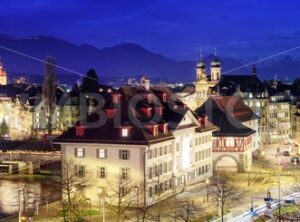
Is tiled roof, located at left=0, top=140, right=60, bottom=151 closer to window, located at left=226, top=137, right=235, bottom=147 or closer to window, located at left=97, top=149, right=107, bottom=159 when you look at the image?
window, located at left=226, top=137, right=235, bottom=147

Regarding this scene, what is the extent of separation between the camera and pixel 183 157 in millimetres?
47969

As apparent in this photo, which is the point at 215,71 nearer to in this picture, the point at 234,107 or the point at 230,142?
the point at 234,107

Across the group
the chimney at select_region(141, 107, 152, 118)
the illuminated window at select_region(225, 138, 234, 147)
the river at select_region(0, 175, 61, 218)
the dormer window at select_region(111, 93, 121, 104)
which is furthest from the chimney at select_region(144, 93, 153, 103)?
the illuminated window at select_region(225, 138, 234, 147)

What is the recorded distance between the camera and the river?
1733 inches

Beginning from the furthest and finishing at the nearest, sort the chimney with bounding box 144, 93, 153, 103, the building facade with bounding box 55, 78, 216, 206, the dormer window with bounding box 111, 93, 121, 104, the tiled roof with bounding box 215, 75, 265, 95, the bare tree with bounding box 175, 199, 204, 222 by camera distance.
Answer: the tiled roof with bounding box 215, 75, 265, 95 < the chimney with bounding box 144, 93, 153, 103 < the dormer window with bounding box 111, 93, 121, 104 < the building facade with bounding box 55, 78, 216, 206 < the bare tree with bounding box 175, 199, 204, 222

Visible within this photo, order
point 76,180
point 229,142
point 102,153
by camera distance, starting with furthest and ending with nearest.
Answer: point 229,142, point 102,153, point 76,180

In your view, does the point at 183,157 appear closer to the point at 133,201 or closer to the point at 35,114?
the point at 133,201

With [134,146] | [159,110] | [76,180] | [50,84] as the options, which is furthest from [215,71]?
[76,180]

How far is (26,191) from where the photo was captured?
5066 centimetres

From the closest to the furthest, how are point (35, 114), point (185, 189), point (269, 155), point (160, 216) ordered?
point (160, 216) < point (185, 189) < point (269, 155) < point (35, 114)

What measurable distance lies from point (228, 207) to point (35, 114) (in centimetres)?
6009

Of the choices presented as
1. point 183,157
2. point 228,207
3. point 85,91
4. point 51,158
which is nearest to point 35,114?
point 85,91

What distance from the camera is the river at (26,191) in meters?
44.0

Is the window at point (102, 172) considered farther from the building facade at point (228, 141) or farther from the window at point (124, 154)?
the building facade at point (228, 141)
